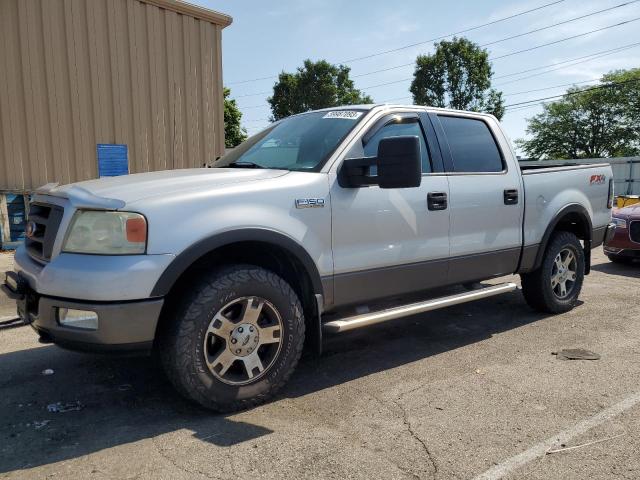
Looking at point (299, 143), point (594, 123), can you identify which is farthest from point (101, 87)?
point (594, 123)

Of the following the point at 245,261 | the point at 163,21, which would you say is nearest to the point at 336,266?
the point at 245,261

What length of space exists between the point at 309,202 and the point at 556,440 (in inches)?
76.3

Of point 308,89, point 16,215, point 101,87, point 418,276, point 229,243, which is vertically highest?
point 308,89

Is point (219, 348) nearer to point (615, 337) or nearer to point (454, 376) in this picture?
point (454, 376)

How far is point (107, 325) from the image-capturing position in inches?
106

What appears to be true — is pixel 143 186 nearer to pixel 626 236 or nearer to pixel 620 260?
pixel 626 236

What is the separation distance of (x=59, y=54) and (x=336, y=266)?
26.6 ft

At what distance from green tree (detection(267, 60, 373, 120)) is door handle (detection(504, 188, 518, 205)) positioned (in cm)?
4501

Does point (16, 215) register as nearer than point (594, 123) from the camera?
Yes

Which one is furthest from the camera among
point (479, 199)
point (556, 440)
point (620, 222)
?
point (620, 222)

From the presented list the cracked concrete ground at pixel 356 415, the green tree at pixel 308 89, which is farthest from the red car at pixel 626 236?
the green tree at pixel 308 89

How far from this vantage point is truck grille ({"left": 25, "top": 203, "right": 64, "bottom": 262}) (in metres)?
2.99

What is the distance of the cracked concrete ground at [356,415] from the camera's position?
2580 mm

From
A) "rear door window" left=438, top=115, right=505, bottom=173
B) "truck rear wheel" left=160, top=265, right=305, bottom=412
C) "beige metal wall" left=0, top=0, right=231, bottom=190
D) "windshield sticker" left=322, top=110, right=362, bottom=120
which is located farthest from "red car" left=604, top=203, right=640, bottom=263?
"beige metal wall" left=0, top=0, right=231, bottom=190
